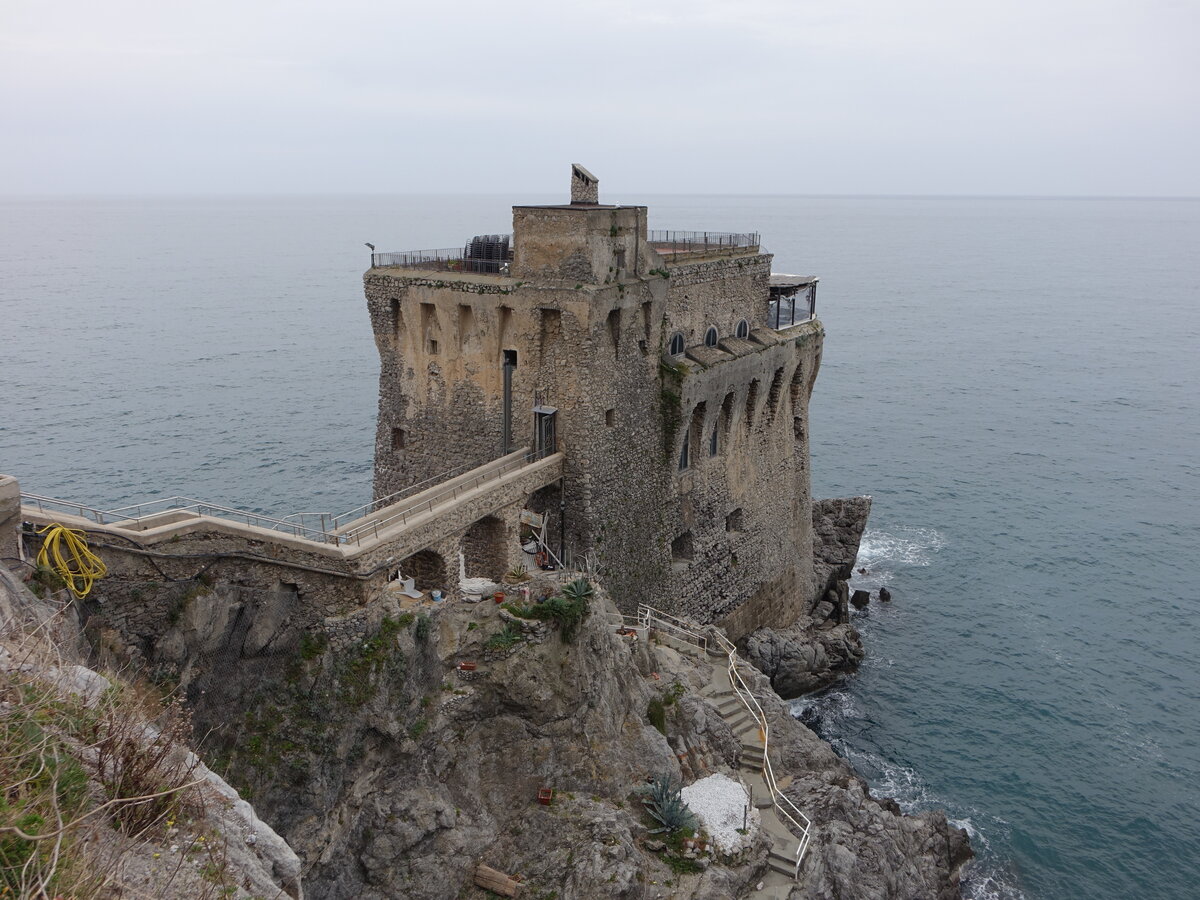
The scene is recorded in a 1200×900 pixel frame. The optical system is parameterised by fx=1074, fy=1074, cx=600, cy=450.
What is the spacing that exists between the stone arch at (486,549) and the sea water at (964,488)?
68.7ft


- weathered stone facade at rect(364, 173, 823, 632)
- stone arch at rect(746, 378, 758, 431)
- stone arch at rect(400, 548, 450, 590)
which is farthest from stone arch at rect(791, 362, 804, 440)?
stone arch at rect(400, 548, 450, 590)

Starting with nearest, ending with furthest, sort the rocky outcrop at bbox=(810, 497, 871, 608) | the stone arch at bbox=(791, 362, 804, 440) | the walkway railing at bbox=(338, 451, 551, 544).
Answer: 1. the walkway railing at bbox=(338, 451, 551, 544)
2. the stone arch at bbox=(791, 362, 804, 440)
3. the rocky outcrop at bbox=(810, 497, 871, 608)

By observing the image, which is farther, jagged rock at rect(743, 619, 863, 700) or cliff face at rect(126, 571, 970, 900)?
jagged rock at rect(743, 619, 863, 700)

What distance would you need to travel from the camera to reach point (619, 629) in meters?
38.4

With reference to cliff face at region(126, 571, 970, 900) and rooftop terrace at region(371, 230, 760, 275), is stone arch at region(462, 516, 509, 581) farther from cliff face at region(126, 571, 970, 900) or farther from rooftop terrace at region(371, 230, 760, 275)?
rooftop terrace at region(371, 230, 760, 275)

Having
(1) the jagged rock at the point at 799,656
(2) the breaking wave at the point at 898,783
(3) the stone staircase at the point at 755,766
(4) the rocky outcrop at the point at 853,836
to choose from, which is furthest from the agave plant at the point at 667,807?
(1) the jagged rock at the point at 799,656

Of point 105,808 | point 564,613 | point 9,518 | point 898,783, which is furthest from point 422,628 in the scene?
point 898,783

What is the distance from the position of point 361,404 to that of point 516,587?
69.3 metres

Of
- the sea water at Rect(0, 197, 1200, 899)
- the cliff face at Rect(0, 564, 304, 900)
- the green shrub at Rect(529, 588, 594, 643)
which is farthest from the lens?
the sea water at Rect(0, 197, 1200, 899)

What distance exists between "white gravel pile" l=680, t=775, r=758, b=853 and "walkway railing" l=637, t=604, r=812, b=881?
4.96ft

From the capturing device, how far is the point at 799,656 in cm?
5462

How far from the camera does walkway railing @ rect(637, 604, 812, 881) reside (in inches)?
1362

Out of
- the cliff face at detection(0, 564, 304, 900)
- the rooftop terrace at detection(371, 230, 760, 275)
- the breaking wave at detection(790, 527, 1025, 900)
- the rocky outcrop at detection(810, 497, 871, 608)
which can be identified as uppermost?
the rooftop terrace at detection(371, 230, 760, 275)

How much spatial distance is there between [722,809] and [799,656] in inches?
870
